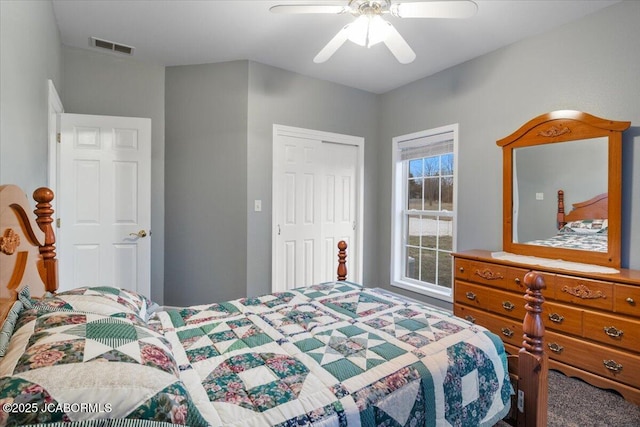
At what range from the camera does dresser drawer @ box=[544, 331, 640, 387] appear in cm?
191

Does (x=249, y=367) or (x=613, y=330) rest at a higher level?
(x=249, y=367)

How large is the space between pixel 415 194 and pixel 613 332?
228 cm

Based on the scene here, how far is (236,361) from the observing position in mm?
1178

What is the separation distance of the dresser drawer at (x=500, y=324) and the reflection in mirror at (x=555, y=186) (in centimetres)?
70

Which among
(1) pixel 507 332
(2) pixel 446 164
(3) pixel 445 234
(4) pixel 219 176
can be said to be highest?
(2) pixel 446 164

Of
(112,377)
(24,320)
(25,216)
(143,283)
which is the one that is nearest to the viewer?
(112,377)

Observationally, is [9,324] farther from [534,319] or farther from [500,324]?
[500,324]

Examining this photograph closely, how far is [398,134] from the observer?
3969 mm

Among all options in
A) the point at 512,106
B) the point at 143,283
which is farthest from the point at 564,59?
the point at 143,283

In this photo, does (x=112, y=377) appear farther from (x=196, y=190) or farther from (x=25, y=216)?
(x=196, y=190)

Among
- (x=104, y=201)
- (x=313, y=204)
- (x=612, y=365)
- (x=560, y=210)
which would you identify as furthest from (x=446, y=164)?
(x=104, y=201)

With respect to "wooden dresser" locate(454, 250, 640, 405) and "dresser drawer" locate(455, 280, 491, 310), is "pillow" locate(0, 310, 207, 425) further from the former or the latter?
"dresser drawer" locate(455, 280, 491, 310)

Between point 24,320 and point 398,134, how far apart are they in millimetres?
3781

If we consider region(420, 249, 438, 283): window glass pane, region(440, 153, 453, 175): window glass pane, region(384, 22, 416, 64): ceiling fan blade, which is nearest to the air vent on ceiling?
region(384, 22, 416, 64): ceiling fan blade
